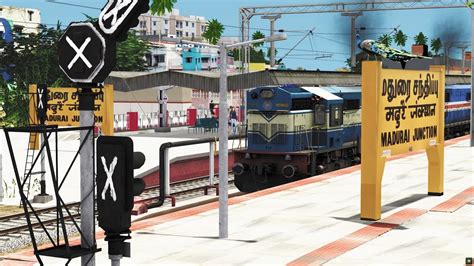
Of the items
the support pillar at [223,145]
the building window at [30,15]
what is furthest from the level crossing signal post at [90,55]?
A: the building window at [30,15]

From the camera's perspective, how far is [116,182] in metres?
6.56

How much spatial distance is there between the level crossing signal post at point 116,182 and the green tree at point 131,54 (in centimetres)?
7801

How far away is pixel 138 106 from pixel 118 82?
51.0 ft

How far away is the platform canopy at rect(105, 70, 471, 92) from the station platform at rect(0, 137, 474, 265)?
1710cm

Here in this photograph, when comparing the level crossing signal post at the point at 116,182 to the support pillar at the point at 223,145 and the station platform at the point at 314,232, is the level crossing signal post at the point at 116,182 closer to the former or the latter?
the station platform at the point at 314,232

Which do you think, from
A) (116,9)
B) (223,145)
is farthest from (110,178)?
(223,145)

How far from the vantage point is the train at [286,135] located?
77.5 ft

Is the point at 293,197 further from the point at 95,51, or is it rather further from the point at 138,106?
the point at 138,106

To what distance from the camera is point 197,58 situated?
13162 cm

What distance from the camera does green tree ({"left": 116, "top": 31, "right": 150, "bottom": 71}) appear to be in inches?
3334

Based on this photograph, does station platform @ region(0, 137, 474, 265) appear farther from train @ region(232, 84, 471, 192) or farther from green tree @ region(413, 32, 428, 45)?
green tree @ region(413, 32, 428, 45)

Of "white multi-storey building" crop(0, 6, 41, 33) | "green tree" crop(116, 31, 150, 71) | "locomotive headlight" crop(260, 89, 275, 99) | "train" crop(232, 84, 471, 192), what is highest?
"white multi-storey building" crop(0, 6, 41, 33)

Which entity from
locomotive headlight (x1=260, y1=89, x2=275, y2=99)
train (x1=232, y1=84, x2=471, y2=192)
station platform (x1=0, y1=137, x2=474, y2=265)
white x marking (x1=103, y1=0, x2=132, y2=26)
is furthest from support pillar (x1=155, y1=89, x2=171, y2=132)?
white x marking (x1=103, y1=0, x2=132, y2=26)

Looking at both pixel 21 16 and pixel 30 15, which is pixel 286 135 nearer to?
pixel 21 16
